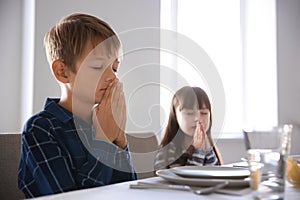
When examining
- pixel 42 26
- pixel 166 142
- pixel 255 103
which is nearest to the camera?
pixel 166 142

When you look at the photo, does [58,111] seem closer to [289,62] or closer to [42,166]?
[42,166]

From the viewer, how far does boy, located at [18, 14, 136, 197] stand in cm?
88

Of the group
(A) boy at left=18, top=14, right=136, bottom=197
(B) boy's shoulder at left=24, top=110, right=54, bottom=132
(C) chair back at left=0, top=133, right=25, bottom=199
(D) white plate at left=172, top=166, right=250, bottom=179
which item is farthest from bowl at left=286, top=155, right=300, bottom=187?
(C) chair back at left=0, top=133, right=25, bottom=199

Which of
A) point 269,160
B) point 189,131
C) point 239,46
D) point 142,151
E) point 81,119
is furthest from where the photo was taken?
point 239,46

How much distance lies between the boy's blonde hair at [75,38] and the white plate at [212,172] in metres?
0.39

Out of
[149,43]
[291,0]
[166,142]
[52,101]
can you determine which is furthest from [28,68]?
[291,0]

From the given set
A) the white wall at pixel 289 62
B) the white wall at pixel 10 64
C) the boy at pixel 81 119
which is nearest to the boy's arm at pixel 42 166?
the boy at pixel 81 119

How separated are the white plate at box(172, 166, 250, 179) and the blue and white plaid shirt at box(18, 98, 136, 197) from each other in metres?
0.22

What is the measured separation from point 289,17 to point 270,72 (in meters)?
0.40

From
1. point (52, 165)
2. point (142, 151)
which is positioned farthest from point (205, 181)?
point (142, 151)

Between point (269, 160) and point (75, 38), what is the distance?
62 centimetres

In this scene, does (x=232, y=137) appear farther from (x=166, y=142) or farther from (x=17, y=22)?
(x=17, y=22)

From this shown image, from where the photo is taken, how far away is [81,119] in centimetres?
101

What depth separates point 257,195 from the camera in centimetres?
57
